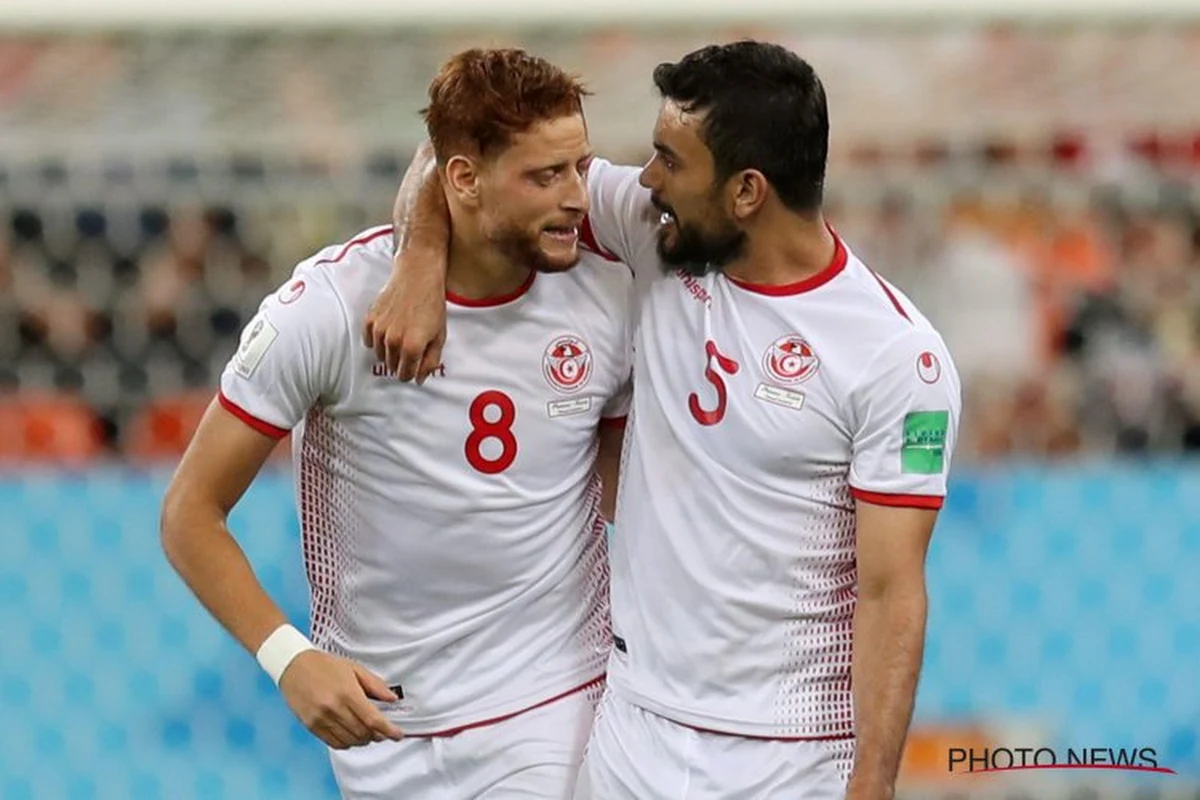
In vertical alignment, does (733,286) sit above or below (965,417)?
above

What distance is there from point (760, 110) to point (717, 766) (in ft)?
3.00

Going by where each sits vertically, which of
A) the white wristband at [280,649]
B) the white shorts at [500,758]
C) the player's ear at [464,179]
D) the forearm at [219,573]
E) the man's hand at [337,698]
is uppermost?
the player's ear at [464,179]

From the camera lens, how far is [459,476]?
3260 mm

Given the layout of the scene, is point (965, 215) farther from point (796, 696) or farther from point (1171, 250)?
point (796, 696)

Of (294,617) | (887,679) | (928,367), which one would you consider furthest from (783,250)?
(294,617)

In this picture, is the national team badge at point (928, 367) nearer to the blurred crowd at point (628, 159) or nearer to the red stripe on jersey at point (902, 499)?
the red stripe on jersey at point (902, 499)

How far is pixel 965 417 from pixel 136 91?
2.13 m

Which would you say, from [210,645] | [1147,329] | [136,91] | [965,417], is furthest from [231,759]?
[1147,329]

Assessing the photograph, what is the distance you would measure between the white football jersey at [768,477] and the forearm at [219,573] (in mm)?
523

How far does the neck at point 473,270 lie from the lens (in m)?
3.24

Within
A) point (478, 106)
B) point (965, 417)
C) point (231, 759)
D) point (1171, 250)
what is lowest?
point (231, 759)

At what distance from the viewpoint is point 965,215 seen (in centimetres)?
571

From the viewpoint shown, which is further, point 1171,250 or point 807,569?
point 1171,250

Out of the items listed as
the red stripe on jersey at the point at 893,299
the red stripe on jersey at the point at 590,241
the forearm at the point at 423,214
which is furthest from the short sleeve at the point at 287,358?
the red stripe on jersey at the point at 893,299
